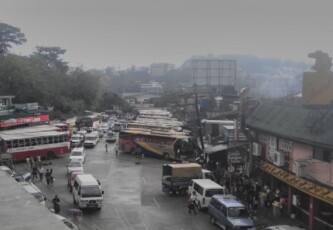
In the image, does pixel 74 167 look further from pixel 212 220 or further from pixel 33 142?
pixel 212 220

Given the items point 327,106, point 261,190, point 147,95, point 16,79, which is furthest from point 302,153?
point 147,95

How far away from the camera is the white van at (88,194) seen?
92.1ft

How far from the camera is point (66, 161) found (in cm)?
4700

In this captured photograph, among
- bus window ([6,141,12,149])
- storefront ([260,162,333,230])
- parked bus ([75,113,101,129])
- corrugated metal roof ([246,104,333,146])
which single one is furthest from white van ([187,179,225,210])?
parked bus ([75,113,101,129])

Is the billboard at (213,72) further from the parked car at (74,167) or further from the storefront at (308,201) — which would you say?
the storefront at (308,201)

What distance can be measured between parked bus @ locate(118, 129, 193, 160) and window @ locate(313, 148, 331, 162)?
24380mm

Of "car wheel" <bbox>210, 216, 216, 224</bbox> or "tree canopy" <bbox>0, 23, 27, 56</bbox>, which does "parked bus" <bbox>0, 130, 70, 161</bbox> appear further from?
"tree canopy" <bbox>0, 23, 27, 56</bbox>

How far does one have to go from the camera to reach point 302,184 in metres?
25.6

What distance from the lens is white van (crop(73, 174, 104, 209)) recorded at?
28078 mm

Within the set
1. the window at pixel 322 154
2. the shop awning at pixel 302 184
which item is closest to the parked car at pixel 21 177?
the shop awning at pixel 302 184

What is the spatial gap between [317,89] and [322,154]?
4.58m

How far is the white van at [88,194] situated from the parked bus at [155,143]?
20501 millimetres

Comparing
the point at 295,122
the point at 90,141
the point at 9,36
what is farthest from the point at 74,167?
the point at 9,36

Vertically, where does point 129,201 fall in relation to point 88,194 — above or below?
below
